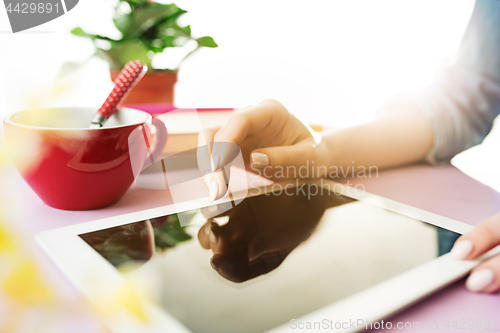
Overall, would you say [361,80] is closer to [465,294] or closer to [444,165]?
[444,165]

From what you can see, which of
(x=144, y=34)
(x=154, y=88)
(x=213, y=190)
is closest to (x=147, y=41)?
(x=144, y=34)

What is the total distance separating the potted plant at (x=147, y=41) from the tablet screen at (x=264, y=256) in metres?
0.48

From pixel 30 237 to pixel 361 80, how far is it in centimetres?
110

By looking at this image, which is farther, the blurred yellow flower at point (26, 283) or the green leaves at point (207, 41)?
the green leaves at point (207, 41)

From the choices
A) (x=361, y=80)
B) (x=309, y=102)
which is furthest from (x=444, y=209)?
(x=361, y=80)

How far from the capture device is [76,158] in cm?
33

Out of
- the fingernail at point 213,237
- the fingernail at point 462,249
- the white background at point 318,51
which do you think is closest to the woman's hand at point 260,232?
the fingernail at point 213,237

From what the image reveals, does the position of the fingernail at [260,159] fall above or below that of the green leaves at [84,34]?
below

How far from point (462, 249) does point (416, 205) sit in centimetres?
15

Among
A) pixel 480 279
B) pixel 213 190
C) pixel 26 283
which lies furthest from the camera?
pixel 213 190

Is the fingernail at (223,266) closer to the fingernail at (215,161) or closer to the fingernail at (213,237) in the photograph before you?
the fingernail at (213,237)

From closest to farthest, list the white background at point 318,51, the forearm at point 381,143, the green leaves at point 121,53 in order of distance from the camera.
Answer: the forearm at point 381,143
the green leaves at point 121,53
the white background at point 318,51

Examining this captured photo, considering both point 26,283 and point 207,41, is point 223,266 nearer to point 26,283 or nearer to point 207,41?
point 26,283

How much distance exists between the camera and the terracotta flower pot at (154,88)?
28.7 inches
